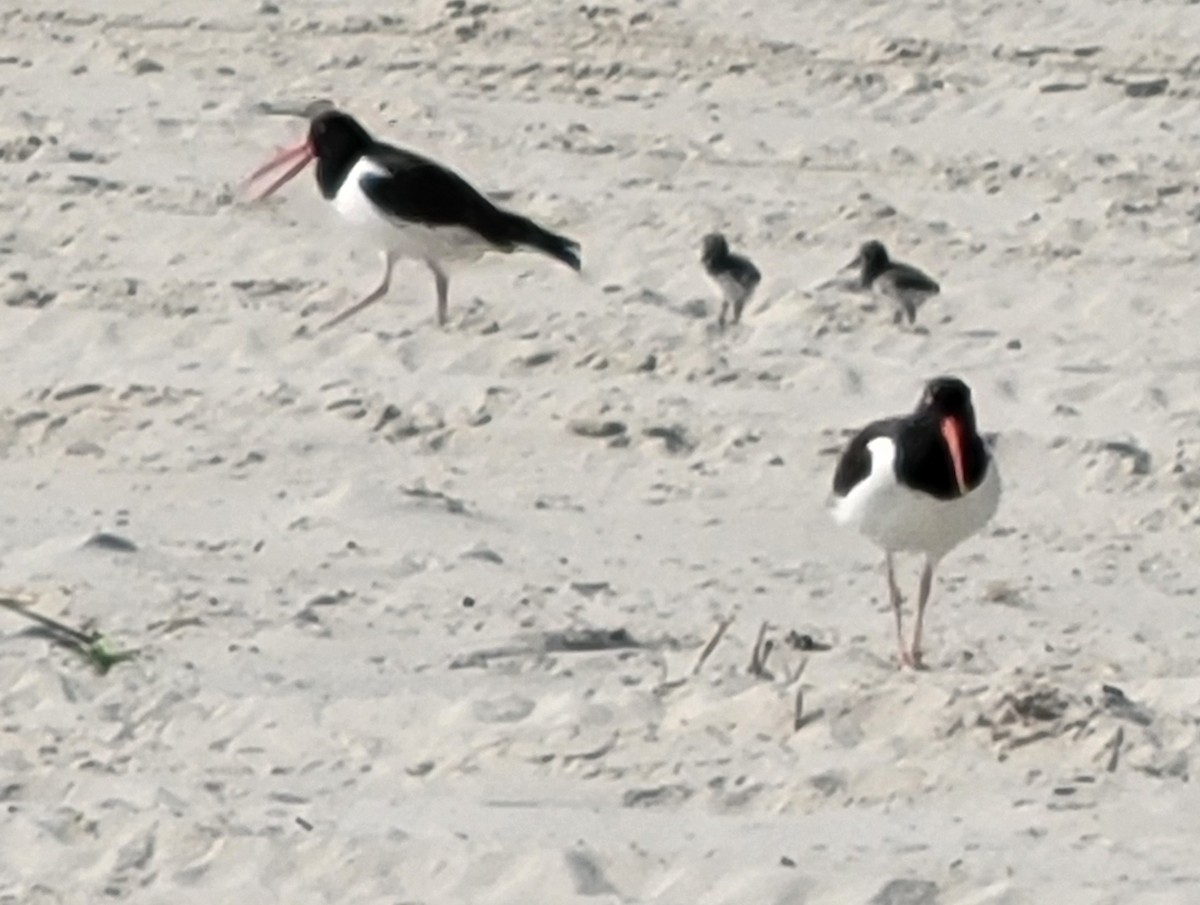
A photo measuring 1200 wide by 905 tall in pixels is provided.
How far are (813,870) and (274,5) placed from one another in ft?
38.2

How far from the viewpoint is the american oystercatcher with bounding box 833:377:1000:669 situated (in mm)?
8602

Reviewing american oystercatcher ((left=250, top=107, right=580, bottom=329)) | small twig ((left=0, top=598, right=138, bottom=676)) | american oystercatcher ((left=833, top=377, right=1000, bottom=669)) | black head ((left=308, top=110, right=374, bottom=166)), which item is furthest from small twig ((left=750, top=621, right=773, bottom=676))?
black head ((left=308, top=110, right=374, bottom=166))

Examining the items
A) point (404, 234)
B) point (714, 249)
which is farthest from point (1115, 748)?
point (404, 234)

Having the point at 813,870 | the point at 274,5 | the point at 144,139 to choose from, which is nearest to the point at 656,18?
the point at 274,5

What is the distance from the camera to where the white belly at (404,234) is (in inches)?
506

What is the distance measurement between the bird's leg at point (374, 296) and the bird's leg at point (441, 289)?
177mm

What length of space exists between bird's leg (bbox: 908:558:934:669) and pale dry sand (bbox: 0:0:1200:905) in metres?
0.07

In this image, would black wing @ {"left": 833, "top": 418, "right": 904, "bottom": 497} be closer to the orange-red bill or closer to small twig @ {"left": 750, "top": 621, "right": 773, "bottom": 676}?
the orange-red bill

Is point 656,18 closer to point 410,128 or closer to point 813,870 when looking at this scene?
point 410,128

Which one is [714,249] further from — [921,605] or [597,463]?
[921,605]

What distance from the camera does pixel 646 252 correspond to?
13.5 meters

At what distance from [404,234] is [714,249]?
1.26 m

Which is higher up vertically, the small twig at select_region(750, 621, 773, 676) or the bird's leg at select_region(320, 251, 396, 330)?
the small twig at select_region(750, 621, 773, 676)

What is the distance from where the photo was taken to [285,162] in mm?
14086
